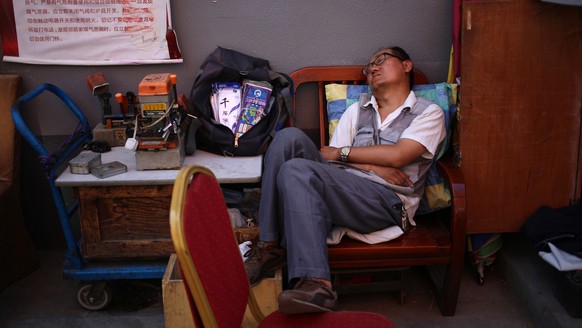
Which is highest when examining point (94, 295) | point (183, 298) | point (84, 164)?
point (84, 164)

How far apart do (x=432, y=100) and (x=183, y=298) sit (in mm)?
1720

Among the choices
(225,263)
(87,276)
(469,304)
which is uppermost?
(225,263)

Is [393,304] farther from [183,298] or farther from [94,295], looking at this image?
[94,295]

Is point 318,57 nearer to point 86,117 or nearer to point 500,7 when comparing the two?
point 500,7

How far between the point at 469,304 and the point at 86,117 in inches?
98.1

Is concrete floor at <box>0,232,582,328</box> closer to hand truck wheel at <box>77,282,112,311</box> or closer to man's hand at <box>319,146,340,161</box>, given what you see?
hand truck wheel at <box>77,282,112,311</box>

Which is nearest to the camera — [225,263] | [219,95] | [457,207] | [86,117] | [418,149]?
[225,263]

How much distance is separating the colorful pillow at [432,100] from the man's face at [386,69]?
5.5 inches

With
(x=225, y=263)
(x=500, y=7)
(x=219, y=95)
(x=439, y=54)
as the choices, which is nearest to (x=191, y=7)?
(x=219, y=95)

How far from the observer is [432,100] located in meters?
3.22

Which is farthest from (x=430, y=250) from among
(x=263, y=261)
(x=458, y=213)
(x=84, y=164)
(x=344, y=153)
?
(x=84, y=164)

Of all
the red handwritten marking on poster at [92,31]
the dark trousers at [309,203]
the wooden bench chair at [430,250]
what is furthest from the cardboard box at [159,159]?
the wooden bench chair at [430,250]

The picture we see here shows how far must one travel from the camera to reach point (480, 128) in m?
3.04

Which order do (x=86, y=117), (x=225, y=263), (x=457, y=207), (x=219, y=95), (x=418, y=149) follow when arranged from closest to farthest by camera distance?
1. (x=225, y=263)
2. (x=457, y=207)
3. (x=418, y=149)
4. (x=219, y=95)
5. (x=86, y=117)
